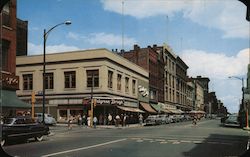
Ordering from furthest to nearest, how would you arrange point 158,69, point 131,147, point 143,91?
1. point 158,69
2. point 143,91
3. point 131,147

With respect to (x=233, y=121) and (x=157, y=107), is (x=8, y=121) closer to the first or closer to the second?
(x=233, y=121)

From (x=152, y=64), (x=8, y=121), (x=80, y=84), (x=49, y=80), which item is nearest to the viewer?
(x=8, y=121)

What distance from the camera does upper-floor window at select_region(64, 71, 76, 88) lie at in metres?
58.6

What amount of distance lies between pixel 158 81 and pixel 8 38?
2152 inches

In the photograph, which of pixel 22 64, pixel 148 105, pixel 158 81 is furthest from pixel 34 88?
pixel 158 81

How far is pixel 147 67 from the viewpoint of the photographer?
78.5 meters

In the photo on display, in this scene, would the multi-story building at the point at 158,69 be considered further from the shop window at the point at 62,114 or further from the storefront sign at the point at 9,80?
the storefront sign at the point at 9,80

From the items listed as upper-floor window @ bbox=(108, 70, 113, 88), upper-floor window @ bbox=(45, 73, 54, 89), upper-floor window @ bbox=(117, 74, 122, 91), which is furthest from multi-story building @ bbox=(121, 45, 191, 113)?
upper-floor window @ bbox=(45, 73, 54, 89)

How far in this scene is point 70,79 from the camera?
59188 mm

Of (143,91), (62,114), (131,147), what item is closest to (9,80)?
(131,147)

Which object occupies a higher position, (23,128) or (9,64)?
(9,64)

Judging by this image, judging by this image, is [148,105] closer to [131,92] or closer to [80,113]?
[131,92]

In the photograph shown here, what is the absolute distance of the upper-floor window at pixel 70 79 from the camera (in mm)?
58625

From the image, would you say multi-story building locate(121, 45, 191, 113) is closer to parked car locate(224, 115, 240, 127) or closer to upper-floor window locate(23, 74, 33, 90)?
parked car locate(224, 115, 240, 127)
